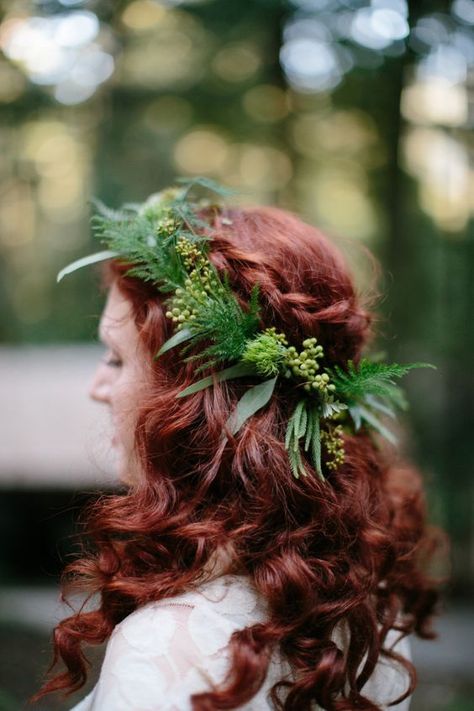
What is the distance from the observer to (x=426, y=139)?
3562 mm

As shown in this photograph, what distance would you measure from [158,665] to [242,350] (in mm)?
588

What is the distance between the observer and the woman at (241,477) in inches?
45.3

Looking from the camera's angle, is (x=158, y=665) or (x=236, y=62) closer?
(x=158, y=665)

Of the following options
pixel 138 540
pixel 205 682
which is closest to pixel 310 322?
pixel 138 540

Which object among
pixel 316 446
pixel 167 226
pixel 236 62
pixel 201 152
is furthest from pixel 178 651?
pixel 236 62

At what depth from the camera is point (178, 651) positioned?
1048 millimetres

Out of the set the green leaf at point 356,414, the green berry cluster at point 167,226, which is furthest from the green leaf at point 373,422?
the green berry cluster at point 167,226

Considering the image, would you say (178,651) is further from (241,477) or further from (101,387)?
(101,387)

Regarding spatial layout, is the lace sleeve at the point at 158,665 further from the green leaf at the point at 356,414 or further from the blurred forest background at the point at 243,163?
the blurred forest background at the point at 243,163

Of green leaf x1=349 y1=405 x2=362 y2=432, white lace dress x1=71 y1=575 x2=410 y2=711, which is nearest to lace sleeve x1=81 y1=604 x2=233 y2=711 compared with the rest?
white lace dress x1=71 y1=575 x2=410 y2=711

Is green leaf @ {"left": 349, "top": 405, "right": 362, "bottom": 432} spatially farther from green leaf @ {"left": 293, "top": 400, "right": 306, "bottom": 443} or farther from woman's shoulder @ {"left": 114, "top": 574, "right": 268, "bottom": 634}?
woman's shoulder @ {"left": 114, "top": 574, "right": 268, "bottom": 634}

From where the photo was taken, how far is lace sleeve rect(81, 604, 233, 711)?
1.02 metres

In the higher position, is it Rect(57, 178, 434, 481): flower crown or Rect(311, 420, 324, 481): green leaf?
Rect(57, 178, 434, 481): flower crown

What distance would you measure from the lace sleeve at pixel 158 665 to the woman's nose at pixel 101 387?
1.84ft
